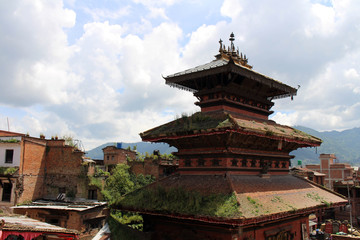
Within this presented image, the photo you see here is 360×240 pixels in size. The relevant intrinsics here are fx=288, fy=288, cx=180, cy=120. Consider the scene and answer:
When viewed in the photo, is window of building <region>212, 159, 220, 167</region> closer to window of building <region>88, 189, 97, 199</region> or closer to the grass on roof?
the grass on roof

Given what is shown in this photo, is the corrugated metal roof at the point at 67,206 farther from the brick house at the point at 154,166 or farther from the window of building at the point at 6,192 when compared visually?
the brick house at the point at 154,166

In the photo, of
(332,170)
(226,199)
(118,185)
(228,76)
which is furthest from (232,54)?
(332,170)

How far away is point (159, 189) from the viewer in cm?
1103

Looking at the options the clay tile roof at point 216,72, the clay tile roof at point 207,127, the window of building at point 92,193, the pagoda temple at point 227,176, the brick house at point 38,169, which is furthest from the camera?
the window of building at point 92,193

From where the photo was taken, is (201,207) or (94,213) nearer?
(201,207)

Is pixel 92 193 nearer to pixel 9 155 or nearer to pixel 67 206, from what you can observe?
pixel 67 206

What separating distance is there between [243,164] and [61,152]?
33.7 meters

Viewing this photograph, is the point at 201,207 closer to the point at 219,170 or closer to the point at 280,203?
the point at 219,170

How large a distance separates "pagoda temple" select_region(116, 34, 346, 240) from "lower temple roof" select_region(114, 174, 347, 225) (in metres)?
0.03

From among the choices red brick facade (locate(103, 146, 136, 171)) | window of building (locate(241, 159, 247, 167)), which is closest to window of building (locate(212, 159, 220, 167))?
window of building (locate(241, 159, 247, 167))

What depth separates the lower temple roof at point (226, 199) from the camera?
332 inches

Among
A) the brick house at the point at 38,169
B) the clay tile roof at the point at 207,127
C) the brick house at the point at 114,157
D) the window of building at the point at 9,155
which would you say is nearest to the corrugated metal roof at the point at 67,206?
the brick house at the point at 38,169

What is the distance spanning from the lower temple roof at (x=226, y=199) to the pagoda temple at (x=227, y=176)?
31 mm

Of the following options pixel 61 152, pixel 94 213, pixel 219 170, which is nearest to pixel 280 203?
pixel 219 170
